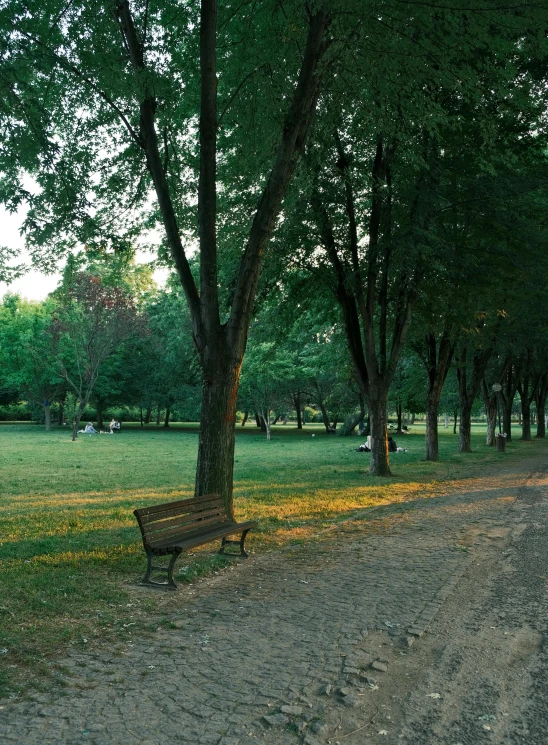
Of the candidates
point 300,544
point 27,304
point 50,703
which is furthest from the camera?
point 27,304

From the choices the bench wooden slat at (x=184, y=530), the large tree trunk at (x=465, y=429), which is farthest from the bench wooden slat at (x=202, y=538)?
the large tree trunk at (x=465, y=429)

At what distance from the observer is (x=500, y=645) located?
499cm

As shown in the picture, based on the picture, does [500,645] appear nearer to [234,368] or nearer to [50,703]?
[50,703]

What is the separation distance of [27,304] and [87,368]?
1057 inches

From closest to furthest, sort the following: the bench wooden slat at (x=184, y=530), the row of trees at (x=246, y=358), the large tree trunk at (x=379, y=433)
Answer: the bench wooden slat at (x=184, y=530)
the large tree trunk at (x=379, y=433)
the row of trees at (x=246, y=358)

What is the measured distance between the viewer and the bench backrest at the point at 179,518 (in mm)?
6543

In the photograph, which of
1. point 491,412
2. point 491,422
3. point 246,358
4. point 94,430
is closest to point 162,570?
point 246,358

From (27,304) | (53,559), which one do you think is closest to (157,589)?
(53,559)

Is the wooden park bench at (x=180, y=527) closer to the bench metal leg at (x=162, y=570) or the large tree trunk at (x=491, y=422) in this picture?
the bench metal leg at (x=162, y=570)

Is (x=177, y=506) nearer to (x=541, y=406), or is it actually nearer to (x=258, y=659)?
(x=258, y=659)

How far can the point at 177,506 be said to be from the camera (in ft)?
23.4

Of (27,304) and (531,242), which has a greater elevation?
(27,304)

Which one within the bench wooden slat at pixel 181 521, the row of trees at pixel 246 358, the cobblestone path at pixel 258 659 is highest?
the row of trees at pixel 246 358

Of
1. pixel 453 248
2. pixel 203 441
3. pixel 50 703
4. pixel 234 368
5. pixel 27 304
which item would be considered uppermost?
pixel 27 304
